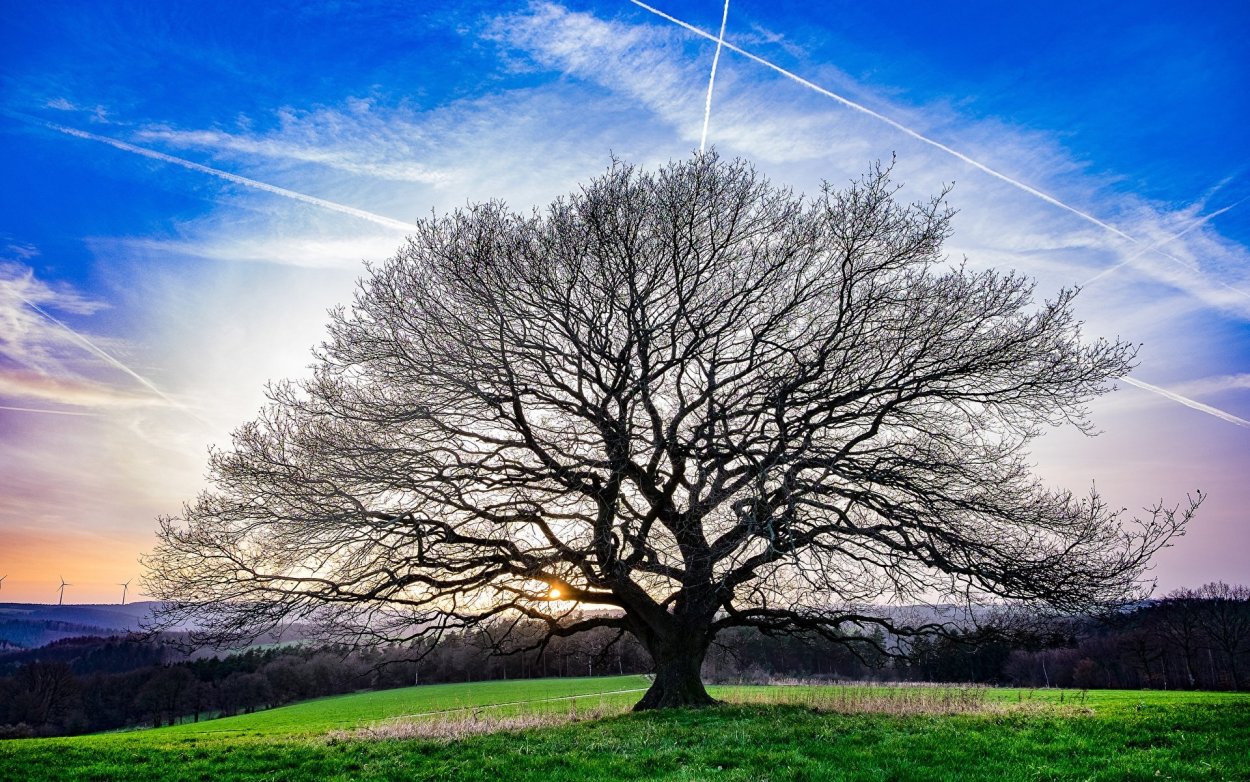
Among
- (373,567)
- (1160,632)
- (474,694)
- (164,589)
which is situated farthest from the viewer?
(1160,632)

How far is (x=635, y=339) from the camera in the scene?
47.4 ft

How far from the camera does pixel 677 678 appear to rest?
603 inches

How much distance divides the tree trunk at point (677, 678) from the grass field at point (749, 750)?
163 centimetres

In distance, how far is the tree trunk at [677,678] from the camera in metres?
15.1

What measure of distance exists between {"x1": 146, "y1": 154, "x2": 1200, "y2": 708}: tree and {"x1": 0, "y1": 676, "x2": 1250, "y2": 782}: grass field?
2.35 m

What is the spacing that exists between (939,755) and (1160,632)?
6426cm

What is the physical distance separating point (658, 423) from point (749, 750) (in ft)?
24.5

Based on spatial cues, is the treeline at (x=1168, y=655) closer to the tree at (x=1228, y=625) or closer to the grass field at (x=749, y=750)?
the tree at (x=1228, y=625)

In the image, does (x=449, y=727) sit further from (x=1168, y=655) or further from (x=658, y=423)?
(x=1168, y=655)

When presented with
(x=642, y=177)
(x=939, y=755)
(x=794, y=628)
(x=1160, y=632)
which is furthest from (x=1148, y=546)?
(x=1160, y=632)

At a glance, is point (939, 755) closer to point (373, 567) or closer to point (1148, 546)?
point (1148, 546)

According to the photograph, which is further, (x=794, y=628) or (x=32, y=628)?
(x=32, y=628)

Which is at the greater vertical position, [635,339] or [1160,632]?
[635,339]

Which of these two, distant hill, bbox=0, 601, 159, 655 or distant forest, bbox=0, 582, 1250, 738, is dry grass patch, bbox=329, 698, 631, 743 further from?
distant hill, bbox=0, 601, 159, 655
